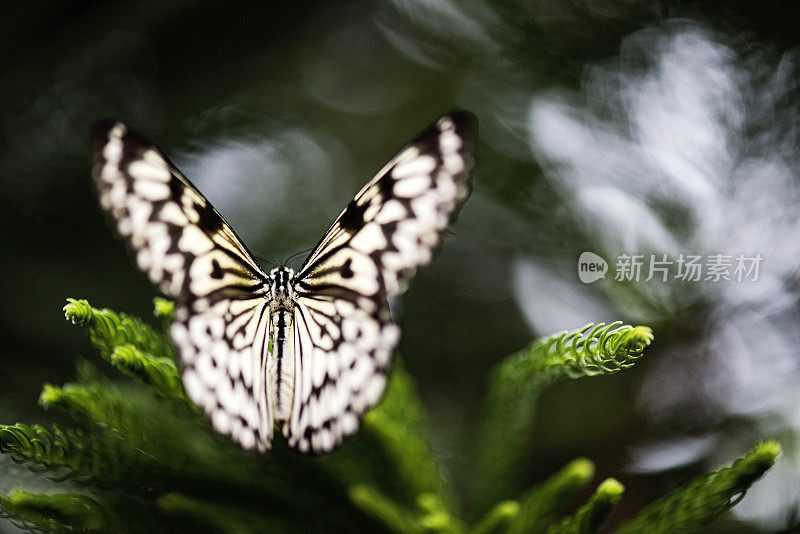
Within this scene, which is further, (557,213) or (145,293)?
(145,293)

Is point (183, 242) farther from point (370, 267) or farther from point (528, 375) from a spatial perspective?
point (528, 375)

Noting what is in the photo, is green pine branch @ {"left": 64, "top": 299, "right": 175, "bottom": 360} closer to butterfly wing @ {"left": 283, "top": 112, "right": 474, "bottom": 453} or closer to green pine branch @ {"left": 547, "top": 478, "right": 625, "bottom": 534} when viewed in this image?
butterfly wing @ {"left": 283, "top": 112, "right": 474, "bottom": 453}

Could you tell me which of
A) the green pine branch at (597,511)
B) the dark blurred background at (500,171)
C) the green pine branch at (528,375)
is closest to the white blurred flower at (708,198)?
the dark blurred background at (500,171)

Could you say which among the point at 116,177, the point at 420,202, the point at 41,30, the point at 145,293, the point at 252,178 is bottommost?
the point at 420,202

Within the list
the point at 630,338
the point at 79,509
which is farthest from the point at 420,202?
the point at 79,509

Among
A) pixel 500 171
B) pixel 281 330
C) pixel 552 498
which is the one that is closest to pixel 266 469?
pixel 281 330

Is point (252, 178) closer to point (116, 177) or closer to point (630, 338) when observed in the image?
point (116, 177)

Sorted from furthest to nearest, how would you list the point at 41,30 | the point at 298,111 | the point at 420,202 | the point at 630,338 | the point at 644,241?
the point at 298,111 < the point at 41,30 < the point at 644,241 < the point at 420,202 < the point at 630,338
